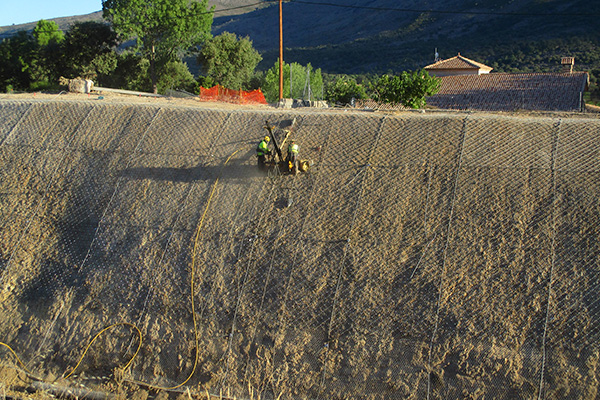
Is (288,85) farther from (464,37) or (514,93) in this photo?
(464,37)

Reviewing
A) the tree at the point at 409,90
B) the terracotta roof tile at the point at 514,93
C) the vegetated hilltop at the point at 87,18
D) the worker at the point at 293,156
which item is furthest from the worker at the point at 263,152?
the vegetated hilltop at the point at 87,18

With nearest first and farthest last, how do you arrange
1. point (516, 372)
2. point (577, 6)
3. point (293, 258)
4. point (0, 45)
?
point (516, 372)
point (293, 258)
point (0, 45)
point (577, 6)

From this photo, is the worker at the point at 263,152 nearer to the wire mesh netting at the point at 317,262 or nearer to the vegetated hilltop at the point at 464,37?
the wire mesh netting at the point at 317,262

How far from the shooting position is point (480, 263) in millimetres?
9805

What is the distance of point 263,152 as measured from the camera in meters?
11.4

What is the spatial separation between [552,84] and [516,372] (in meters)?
27.8

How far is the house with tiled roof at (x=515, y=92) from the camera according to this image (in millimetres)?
30219

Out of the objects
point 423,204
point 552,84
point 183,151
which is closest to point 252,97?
point 183,151

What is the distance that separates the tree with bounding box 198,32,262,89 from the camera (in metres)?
37.0

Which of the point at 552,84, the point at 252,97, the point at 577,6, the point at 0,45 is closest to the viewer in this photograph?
the point at 252,97

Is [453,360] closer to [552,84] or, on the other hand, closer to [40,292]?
[40,292]

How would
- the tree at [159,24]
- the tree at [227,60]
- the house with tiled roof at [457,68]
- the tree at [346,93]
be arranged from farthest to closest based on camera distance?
1. the house with tiled roof at [457,68]
2. the tree at [227,60]
3. the tree at [159,24]
4. the tree at [346,93]

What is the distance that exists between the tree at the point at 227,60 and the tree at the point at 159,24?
116 centimetres

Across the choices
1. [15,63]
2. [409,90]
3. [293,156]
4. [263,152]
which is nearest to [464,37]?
[409,90]
